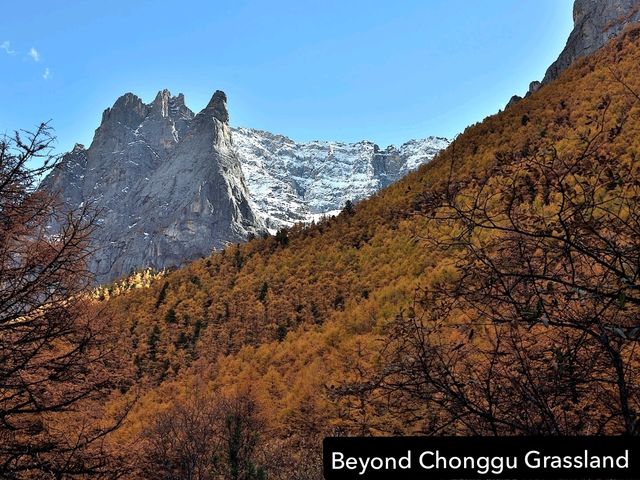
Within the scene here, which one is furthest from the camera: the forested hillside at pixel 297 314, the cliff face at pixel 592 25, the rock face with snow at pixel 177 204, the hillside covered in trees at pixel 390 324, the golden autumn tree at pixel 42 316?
the rock face with snow at pixel 177 204

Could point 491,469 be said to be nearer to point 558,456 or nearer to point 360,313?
point 558,456

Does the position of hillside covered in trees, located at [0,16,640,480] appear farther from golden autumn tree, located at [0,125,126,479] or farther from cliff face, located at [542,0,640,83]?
cliff face, located at [542,0,640,83]

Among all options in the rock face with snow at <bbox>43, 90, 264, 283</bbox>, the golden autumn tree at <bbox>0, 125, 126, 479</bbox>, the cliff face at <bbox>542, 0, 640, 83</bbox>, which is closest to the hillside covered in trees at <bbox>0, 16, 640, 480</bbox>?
the golden autumn tree at <bbox>0, 125, 126, 479</bbox>

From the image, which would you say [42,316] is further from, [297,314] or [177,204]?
[177,204]

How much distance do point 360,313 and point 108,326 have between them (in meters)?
22.0

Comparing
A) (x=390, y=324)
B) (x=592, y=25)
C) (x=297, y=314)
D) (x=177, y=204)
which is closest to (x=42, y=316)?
(x=390, y=324)

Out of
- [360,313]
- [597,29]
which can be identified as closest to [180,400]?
[360,313]

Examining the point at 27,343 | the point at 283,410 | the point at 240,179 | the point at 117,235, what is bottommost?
the point at 283,410

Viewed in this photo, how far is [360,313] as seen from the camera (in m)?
28.3

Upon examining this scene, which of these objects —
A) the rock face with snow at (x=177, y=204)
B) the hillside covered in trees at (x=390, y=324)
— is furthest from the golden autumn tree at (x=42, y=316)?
the rock face with snow at (x=177, y=204)

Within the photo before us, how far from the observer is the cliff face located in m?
56.1

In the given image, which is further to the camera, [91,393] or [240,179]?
[240,179]

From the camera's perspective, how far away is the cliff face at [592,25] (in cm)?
5606

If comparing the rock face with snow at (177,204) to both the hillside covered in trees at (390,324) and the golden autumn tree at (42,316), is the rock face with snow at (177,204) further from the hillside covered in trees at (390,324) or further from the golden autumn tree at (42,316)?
the golden autumn tree at (42,316)
